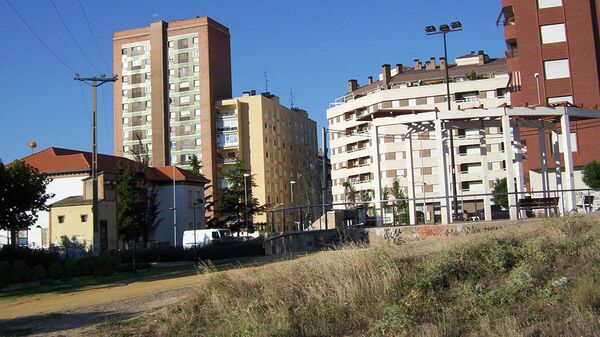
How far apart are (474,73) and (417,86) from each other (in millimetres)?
7739

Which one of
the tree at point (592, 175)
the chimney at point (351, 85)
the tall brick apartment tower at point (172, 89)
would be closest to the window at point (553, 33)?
the tree at point (592, 175)

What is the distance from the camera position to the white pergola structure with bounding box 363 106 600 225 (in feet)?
81.6

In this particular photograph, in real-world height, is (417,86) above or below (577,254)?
above

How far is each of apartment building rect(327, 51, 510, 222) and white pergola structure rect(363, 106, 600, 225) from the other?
167 ft

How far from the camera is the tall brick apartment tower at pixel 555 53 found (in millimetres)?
48844

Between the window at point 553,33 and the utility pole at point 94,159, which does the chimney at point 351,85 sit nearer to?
the window at point 553,33

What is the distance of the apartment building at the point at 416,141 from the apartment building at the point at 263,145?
7.65 m

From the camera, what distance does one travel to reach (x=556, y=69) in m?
49.4

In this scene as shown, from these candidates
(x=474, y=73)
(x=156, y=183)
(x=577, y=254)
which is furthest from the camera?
(x=474, y=73)

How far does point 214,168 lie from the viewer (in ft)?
331

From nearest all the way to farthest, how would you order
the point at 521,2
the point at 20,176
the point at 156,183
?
the point at 20,176
the point at 521,2
the point at 156,183

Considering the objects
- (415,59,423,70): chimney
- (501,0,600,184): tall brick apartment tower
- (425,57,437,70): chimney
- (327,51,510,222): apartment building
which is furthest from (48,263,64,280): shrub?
(415,59,423,70): chimney

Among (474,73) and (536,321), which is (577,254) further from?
(474,73)

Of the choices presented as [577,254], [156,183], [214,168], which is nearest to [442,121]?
[577,254]
